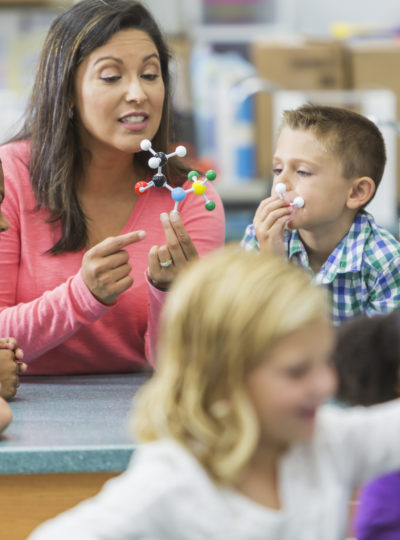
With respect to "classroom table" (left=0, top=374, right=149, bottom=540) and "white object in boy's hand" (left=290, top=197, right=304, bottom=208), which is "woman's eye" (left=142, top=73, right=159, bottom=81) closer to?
"white object in boy's hand" (left=290, top=197, right=304, bottom=208)

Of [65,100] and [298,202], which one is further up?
[65,100]

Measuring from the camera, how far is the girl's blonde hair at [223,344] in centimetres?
79

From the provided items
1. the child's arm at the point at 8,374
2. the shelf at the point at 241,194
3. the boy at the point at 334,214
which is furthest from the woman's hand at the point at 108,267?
the shelf at the point at 241,194

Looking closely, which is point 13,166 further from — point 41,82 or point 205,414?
point 205,414

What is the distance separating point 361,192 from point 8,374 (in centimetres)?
70

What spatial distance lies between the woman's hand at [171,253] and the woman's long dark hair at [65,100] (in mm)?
219

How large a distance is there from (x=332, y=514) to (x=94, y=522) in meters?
0.22

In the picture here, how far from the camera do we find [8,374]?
1389mm

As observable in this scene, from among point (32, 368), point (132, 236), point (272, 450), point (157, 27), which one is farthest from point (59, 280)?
point (272, 450)

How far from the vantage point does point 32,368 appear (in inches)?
63.9

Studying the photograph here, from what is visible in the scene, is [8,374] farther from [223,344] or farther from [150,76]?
[223,344]

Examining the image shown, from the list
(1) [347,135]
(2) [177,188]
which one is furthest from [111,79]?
(1) [347,135]

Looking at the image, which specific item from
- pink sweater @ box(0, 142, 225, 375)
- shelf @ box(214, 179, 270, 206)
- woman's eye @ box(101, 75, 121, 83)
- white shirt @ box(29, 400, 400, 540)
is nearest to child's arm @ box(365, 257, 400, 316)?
pink sweater @ box(0, 142, 225, 375)

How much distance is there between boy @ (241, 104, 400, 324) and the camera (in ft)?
5.17
